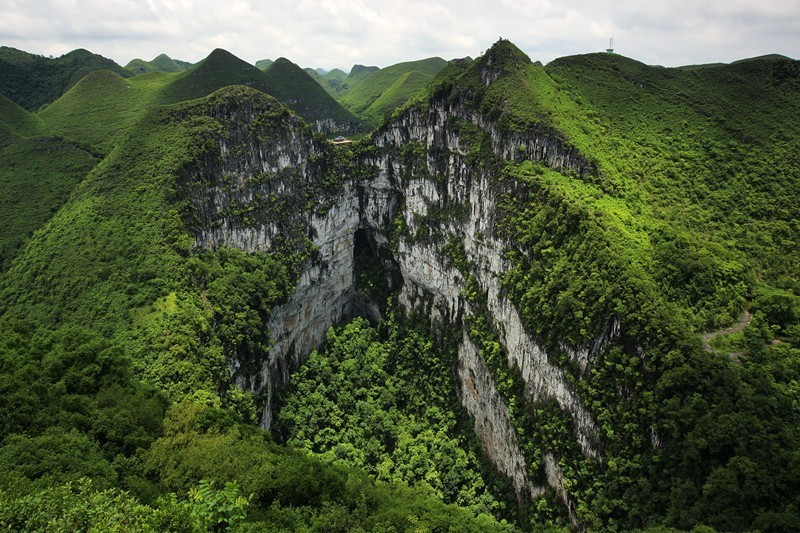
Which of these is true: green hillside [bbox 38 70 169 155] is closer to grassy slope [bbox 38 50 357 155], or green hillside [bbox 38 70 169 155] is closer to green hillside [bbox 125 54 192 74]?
grassy slope [bbox 38 50 357 155]

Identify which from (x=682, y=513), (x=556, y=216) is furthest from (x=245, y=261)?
(x=682, y=513)

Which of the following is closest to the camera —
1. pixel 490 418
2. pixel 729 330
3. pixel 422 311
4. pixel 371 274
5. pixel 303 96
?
pixel 729 330

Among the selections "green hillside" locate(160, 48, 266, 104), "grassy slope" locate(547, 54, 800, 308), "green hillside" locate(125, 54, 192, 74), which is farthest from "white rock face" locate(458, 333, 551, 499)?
"green hillside" locate(125, 54, 192, 74)

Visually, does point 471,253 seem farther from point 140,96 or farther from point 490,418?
point 140,96

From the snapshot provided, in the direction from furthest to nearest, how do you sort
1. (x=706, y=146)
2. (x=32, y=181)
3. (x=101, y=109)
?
(x=101, y=109) < (x=32, y=181) < (x=706, y=146)

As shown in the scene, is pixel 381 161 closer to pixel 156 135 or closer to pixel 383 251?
pixel 383 251

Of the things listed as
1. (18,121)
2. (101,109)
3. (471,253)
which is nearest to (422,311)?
(471,253)

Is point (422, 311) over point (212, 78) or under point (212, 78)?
under
